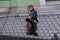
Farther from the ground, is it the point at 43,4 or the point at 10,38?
the point at 43,4

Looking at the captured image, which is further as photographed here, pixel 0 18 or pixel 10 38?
pixel 0 18

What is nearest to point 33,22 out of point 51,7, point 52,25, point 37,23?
point 37,23

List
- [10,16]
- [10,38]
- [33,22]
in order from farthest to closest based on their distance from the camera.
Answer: [10,16] < [33,22] < [10,38]

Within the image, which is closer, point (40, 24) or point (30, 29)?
point (30, 29)

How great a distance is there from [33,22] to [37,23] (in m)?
0.15

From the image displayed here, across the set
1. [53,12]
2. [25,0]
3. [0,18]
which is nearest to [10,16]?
[0,18]

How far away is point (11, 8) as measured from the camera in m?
9.43

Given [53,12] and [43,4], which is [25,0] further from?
[53,12]

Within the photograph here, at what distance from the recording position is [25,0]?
949 centimetres

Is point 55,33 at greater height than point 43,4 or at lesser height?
lesser

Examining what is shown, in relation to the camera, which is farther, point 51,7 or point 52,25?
point 51,7

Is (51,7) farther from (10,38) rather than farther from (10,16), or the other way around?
(10,38)

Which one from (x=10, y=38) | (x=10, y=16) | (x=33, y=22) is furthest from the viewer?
(x=10, y=16)

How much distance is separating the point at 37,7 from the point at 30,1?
0.43 meters
